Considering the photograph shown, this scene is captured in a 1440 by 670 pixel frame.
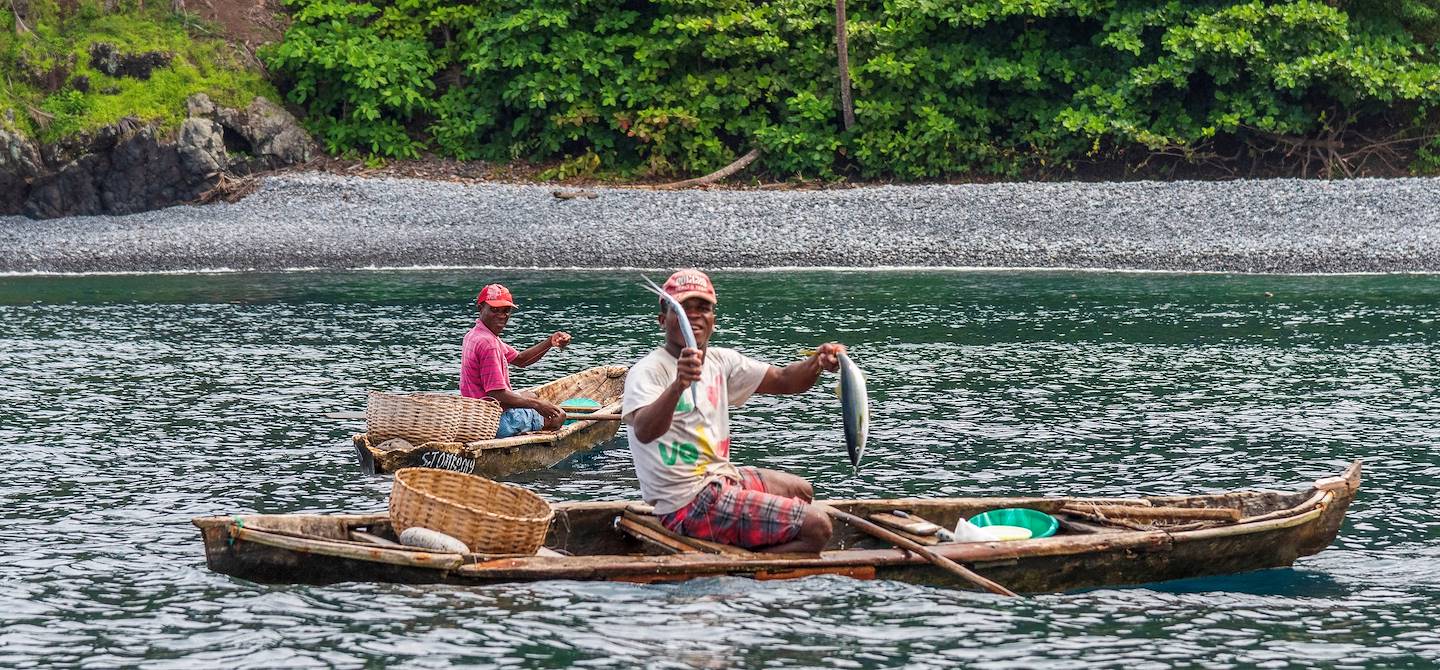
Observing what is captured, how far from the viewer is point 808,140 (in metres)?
39.1

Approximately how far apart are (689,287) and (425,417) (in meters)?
5.23

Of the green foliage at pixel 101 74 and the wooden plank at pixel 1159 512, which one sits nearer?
the wooden plank at pixel 1159 512

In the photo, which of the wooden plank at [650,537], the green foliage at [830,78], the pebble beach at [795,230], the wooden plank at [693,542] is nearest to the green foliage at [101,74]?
the green foliage at [830,78]

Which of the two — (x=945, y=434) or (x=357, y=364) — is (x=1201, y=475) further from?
(x=357, y=364)

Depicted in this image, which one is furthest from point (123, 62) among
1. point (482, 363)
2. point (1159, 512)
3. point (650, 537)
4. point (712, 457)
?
point (1159, 512)

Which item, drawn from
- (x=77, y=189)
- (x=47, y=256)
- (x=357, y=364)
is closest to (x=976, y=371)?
(x=357, y=364)

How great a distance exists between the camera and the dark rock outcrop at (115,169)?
3656cm

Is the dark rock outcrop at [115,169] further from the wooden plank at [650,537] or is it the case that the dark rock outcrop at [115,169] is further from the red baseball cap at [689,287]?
the red baseball cap at [689,287]

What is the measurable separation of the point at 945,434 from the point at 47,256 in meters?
23.4

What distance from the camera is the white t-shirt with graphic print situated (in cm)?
1023

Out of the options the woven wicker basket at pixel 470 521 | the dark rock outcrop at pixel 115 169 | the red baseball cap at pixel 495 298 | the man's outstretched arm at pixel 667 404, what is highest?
the dark rock outcrop at pixel 115 169

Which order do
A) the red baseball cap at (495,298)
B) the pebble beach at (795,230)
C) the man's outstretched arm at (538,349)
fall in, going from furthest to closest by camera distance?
1. the pebble beach at (795,230)
2. the man's outstretched arm at (538,349)
3. the red baseball cap at (495,298)

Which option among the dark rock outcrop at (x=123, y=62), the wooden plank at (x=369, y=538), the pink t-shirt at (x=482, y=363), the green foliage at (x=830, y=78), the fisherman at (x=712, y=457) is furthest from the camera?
the dark rock outcrop at (x=123, y=62)

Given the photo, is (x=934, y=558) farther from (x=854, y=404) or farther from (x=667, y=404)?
(x=667, y=404)
